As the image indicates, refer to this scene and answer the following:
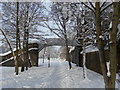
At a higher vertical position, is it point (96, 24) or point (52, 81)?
point (96, 24)

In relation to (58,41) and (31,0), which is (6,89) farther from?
(58,41)

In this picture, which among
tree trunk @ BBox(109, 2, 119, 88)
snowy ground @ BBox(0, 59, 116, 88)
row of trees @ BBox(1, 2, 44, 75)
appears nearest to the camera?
tree trunk @ BBox(109, 2, 119, 88)

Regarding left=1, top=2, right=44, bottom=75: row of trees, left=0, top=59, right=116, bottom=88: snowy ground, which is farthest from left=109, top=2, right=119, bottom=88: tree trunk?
left=1, top=2, right=44, bottom=75: row of trees

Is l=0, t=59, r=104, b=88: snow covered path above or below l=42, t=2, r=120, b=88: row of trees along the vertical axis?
below

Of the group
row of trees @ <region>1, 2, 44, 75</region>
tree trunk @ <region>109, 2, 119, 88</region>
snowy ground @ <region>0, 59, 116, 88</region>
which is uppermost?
row of trees @ <region>1, 2, 44, 75</region>

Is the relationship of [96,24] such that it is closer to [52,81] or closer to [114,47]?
[114,47]

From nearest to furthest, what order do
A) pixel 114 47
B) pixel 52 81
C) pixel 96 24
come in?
pixel 114 47, pixel 96 24, pixel 52 81

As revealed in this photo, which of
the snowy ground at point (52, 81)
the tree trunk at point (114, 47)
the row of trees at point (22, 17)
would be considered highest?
the row of trees at point (22, 17)

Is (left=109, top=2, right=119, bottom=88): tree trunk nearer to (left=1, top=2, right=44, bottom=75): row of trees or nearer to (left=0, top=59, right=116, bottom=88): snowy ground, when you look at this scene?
(left=0, top=59, right=116, bottom=88): snowy ground

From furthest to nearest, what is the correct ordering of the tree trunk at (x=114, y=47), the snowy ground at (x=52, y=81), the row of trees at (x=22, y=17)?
the row of trees at (x=22, y=17), the snowy ground at (x=52, y=81), the tree trunk at (x=114, y=47)

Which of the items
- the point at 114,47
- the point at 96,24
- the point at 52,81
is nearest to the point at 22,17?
the point at 52,81

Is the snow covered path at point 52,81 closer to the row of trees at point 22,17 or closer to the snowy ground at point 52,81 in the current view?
the snowy ground at point 52,81

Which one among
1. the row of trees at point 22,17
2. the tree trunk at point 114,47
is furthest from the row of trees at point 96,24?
the row of trees at point 22,17

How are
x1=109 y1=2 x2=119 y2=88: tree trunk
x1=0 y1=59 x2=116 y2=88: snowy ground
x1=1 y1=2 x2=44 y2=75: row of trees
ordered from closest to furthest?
x1=109 y1=2 x2=119 y2=88: tree trunk < x1=0 y1=59 x2=116 y2=88: snowy ground < x1=1 y1=2 x2=44 y2=75: row of trees
